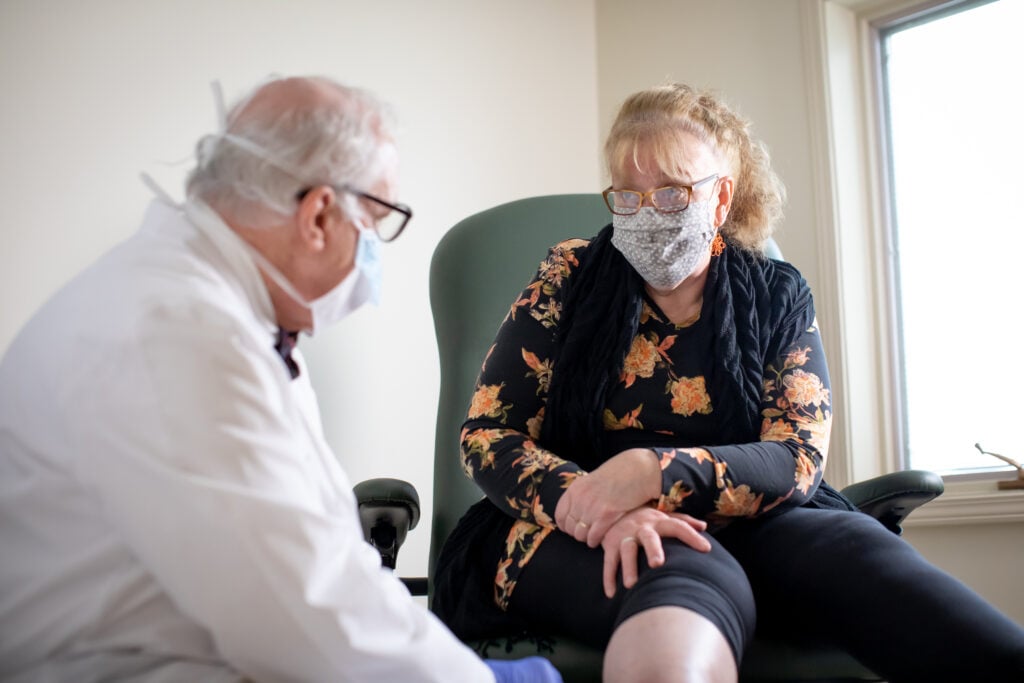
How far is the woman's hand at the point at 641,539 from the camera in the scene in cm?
121

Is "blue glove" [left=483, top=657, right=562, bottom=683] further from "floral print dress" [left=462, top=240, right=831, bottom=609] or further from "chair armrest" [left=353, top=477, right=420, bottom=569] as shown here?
"chair armrest" [left=353, top=477, right=420, bottom=569]

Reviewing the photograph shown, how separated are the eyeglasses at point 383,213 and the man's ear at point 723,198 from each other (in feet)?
2.01

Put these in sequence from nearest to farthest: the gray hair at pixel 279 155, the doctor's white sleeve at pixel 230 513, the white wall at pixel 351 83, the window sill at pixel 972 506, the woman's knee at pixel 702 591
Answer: the doctor's white sleeve at pixel 230 513 < the gray hair at pixel 279 155 < the woman's knee at pixel 702 591 < the white wall at pixel 351 83 < the window sill at pixel 972 506

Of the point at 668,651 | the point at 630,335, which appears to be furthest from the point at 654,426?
the point at 668,651

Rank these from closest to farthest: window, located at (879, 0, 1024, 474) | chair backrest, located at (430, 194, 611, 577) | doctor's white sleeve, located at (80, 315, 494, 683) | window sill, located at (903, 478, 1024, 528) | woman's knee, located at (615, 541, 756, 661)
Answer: doctor's white sleeve, located at (80, 315, 494, 683), woman's knee, located at (615, 541, 756, 661), chair backrest, located at (430, 194, 611, 577), window sill, located at (903, 478, 1024, 528), window, located at (879, 0, 1024, 474)

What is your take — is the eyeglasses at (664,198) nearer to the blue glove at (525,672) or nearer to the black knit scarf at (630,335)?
the black knit scarf at (630,335)

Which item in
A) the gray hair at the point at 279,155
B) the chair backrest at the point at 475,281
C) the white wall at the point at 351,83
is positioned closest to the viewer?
the gray hair at the point at 279,155

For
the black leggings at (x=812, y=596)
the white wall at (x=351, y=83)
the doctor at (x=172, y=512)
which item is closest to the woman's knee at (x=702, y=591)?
the black leggings at (x=812, y=596)

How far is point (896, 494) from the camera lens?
4.74 feet

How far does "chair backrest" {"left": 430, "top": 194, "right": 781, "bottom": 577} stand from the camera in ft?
5.82

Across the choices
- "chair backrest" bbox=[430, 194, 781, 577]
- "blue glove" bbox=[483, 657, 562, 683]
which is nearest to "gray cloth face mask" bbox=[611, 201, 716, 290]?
"chair backrest" bbox=[430, 194, 781, 577]

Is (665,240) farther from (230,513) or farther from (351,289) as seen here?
(230,513)

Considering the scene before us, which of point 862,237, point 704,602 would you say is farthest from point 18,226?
point 862,237

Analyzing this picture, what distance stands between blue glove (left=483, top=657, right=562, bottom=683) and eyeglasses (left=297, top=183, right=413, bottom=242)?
0.47m
